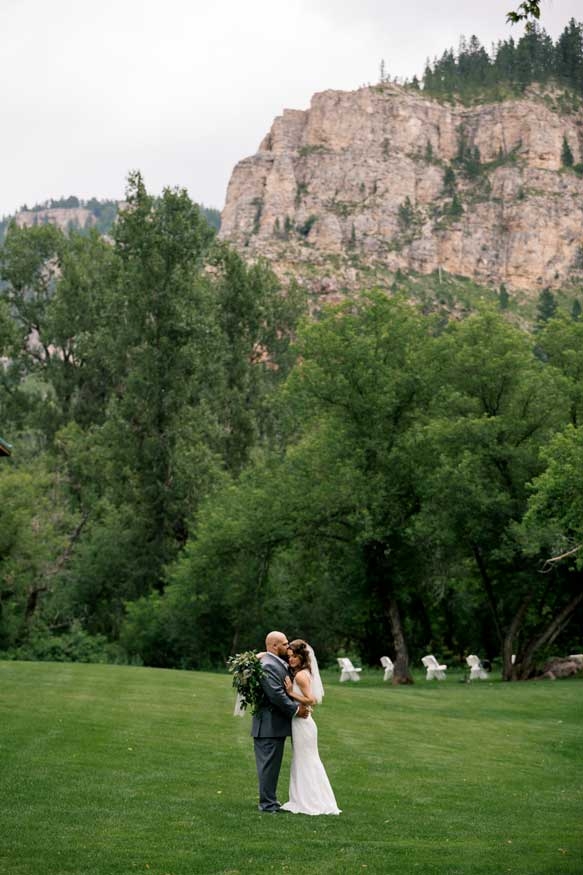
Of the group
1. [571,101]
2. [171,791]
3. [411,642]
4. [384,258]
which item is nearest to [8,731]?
[171,791]

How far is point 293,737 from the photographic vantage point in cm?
1082

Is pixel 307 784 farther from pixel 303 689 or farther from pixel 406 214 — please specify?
pixel 406 214

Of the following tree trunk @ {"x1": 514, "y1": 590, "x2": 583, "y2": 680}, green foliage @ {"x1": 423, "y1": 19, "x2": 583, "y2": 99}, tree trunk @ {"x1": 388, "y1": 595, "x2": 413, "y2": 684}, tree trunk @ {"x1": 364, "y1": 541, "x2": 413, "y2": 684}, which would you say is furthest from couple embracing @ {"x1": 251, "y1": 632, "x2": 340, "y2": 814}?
green foliage @ {"x1": 423, "y1": 19, "x2": 583, "y2": 99}

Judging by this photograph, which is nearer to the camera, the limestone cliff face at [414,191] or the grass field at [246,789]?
the grass field at [246,789]

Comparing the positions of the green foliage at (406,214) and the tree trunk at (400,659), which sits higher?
the green foliage at (406,214)

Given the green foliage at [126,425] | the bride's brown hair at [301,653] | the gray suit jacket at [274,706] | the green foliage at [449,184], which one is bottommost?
the gray suit jacket at [274,706]

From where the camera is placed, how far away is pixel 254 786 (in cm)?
1216

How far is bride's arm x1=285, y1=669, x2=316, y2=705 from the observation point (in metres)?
10.7

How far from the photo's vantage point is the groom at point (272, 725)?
34.8 ft

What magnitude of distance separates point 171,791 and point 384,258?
151 metres

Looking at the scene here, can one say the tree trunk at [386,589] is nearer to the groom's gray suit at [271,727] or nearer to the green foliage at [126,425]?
the green foliage at [126,425]

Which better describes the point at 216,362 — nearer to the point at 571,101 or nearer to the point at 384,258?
the point at 384,258

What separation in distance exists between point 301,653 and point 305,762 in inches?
43.7

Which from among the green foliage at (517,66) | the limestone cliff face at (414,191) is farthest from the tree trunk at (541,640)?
the green foliage at (517,66)
